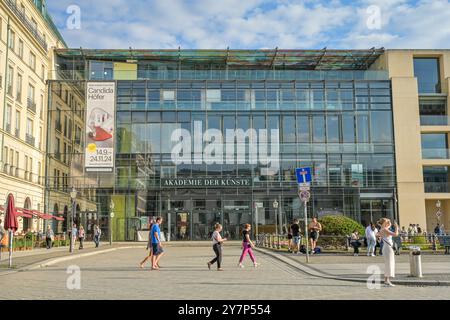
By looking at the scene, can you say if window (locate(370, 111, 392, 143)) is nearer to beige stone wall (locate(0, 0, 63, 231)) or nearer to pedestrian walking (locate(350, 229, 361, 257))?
pedestrian walking (locate(350, 229, 361, 257))

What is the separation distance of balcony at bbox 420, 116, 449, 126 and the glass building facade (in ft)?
12.3

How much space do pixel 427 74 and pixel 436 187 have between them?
11858mm

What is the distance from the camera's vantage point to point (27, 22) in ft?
157

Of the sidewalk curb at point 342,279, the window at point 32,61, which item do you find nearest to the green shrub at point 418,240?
the sidewalk curb at point 342,279

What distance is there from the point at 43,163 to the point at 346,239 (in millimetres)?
33733

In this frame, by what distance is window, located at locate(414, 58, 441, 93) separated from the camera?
55812mm

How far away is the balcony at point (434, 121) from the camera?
54062 millimetres

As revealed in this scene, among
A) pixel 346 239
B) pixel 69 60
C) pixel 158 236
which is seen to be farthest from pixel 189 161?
pixel 158 236

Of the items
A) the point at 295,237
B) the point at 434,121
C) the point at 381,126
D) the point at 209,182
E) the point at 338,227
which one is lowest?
the point at 295,237

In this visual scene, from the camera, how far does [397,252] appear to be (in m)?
26.1

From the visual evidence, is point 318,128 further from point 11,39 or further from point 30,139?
point 11,39

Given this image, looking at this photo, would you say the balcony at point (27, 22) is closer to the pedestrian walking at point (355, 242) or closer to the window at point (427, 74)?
the pedestrian walking at point (355, 242)

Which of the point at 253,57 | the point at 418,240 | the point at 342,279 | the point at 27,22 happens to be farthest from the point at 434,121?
the point at 342,279

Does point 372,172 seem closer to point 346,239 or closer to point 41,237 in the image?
point 346,239
